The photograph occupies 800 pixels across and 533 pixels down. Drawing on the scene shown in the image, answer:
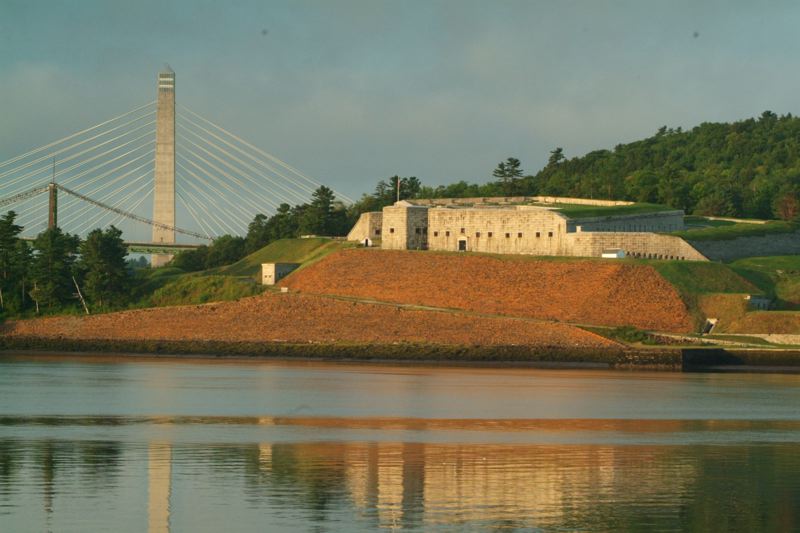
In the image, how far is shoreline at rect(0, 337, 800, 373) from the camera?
55.5 metres

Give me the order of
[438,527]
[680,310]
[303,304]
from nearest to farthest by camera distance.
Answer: [438,527] → [680,310] → [303,304]

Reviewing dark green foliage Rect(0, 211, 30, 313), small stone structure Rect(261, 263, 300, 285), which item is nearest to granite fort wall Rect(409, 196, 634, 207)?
small stone structure Rect(261, 263, 300, 285)

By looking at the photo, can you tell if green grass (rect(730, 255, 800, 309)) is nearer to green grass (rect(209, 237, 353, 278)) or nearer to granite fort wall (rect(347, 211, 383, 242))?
granite fort wall (rect(347, 211, 383, 242))

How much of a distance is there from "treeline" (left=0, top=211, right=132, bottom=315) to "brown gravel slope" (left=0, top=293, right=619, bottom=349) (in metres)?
2.20

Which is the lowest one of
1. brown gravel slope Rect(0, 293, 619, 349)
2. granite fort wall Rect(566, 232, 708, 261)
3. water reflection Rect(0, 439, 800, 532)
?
water reflection Rect(0, 439, 800, 532)

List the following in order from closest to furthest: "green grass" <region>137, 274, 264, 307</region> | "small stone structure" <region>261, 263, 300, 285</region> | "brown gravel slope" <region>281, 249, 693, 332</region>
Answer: "brown gravel slope" <region>281, 249, 693, 332</region>
"green grass" <region>137, 274, 264, 307</region>
"small stone structure" <region>261, 263, 300, 285</region>

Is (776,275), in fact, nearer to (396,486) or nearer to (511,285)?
(511,285)

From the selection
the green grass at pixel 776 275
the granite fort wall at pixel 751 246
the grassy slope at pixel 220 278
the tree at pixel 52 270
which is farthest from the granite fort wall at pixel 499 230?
the tree at pixel 52 270

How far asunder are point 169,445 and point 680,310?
1497 inches

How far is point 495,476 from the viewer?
78.1ft

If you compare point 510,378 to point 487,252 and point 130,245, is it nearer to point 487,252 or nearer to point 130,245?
point 487,252

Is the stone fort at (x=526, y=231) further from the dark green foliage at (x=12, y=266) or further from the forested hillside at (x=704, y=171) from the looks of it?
the dark green foliage at (x=12, y=266)

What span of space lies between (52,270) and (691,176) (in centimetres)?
4828

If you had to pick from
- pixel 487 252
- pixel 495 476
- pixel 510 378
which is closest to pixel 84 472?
pixel 495 476
